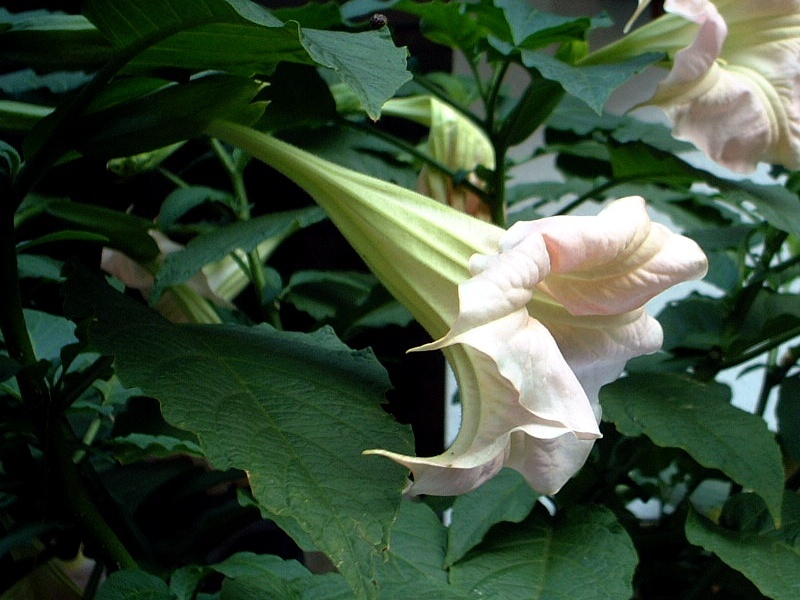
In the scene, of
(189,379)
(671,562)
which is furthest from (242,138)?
(671,562)

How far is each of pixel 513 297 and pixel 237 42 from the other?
185mm

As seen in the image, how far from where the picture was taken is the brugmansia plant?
0.31 m

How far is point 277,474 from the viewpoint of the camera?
29 cm

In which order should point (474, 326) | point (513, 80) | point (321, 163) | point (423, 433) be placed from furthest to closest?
point (513, 80), point (423, 433), point (321, 163), point (474, 326)

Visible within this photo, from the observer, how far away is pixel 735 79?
1.90ft

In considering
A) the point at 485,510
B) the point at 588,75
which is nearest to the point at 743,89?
the point at 588,75

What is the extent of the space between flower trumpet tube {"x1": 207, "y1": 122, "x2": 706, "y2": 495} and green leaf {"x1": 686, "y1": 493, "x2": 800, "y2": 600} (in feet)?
0.57

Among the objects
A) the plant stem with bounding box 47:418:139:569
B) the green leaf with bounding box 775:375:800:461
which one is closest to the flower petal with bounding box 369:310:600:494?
the plant stem with bounding box 47:418:139:569

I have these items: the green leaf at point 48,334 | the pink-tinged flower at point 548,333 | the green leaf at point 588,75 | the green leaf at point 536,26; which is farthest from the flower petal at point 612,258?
the green leaf at point 48,334

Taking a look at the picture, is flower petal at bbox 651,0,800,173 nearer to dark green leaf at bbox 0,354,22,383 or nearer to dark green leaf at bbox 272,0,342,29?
dark green leaf at bbox 272,0,342,29

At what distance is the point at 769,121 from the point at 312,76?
345mm

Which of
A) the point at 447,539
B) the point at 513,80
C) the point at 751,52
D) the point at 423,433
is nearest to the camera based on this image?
the point at 447,539

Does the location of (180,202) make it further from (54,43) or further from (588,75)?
(588,75)

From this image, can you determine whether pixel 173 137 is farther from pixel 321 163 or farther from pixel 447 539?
pixel 447 539
